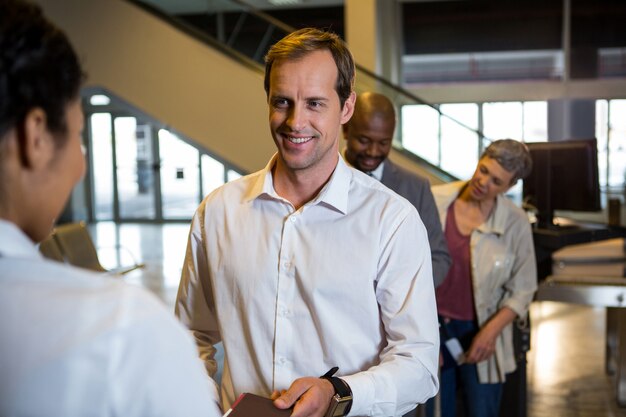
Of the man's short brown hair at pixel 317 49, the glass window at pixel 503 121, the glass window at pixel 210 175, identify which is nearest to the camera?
the man's short brown hair at pixel 317 49

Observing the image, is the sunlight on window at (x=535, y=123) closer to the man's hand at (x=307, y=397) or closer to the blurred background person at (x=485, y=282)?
the blurred background person at (x=485, y=282)

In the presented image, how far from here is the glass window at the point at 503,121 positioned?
4.67 meters

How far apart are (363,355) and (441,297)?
1711mm

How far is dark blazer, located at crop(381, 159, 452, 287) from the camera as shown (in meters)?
2.63

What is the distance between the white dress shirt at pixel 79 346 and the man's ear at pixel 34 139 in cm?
8

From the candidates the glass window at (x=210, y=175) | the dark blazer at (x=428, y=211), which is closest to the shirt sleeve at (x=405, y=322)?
the dark blazer at (x=428, y=211)

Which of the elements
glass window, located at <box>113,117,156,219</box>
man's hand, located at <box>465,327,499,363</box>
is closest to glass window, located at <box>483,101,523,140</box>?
man's hand, located at <box>465,327,499,363</box>

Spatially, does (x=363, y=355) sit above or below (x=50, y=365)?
below

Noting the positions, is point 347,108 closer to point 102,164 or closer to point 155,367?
point 155,367

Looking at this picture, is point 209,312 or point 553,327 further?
point 553,327

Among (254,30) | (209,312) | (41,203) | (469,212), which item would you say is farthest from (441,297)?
(254,30)

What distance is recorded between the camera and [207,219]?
5.19ft

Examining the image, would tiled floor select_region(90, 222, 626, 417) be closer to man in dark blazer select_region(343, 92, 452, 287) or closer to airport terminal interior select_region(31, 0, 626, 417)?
airport terminal interior select_region(31, 0, 626, 417)

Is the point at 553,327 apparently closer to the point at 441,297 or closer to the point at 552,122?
the point at 552,122
